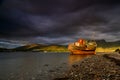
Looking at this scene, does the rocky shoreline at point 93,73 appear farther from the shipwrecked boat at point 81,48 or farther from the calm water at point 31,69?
the shipwrecked boat at point 81,48

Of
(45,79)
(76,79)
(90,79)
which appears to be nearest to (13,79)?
(45,79)

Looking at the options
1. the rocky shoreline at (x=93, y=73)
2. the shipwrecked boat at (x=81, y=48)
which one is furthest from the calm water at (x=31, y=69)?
the shipwrecked boat at (x=81, y=48)

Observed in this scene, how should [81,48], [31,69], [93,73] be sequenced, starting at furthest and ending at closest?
[81,48] < [31,69] < [93,73]

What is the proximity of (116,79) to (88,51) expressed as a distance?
125 meters

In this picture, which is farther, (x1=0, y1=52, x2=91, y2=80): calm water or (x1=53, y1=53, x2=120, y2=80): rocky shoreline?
(x1=0, y1=52, x2=91, y2=80): calm water

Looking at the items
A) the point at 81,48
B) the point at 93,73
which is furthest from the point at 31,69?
the point at 81,48

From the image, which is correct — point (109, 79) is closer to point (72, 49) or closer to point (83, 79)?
point (83, 79)

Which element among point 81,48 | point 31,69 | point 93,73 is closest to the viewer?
point 93,73

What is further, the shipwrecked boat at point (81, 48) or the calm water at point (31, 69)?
the shipwrecked boat at point (81, 48)

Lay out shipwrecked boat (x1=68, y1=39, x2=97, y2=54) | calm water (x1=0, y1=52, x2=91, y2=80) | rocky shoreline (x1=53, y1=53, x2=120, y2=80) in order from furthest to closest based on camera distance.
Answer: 1. shipwrecked boat (x1=68, y1=39, x2=97, y2=54)
2. calm water (x1=0, y1=52, x2=91, y2=80)
3. rocky shoreline (x1=53, y1=53, x2=120, y2=80)

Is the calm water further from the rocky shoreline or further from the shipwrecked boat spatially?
the shipwrecked boat

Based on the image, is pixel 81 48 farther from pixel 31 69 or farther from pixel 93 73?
pixel 93 73

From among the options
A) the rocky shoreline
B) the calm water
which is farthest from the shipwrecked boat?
the rocky shoreline

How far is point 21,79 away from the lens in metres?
23.4
